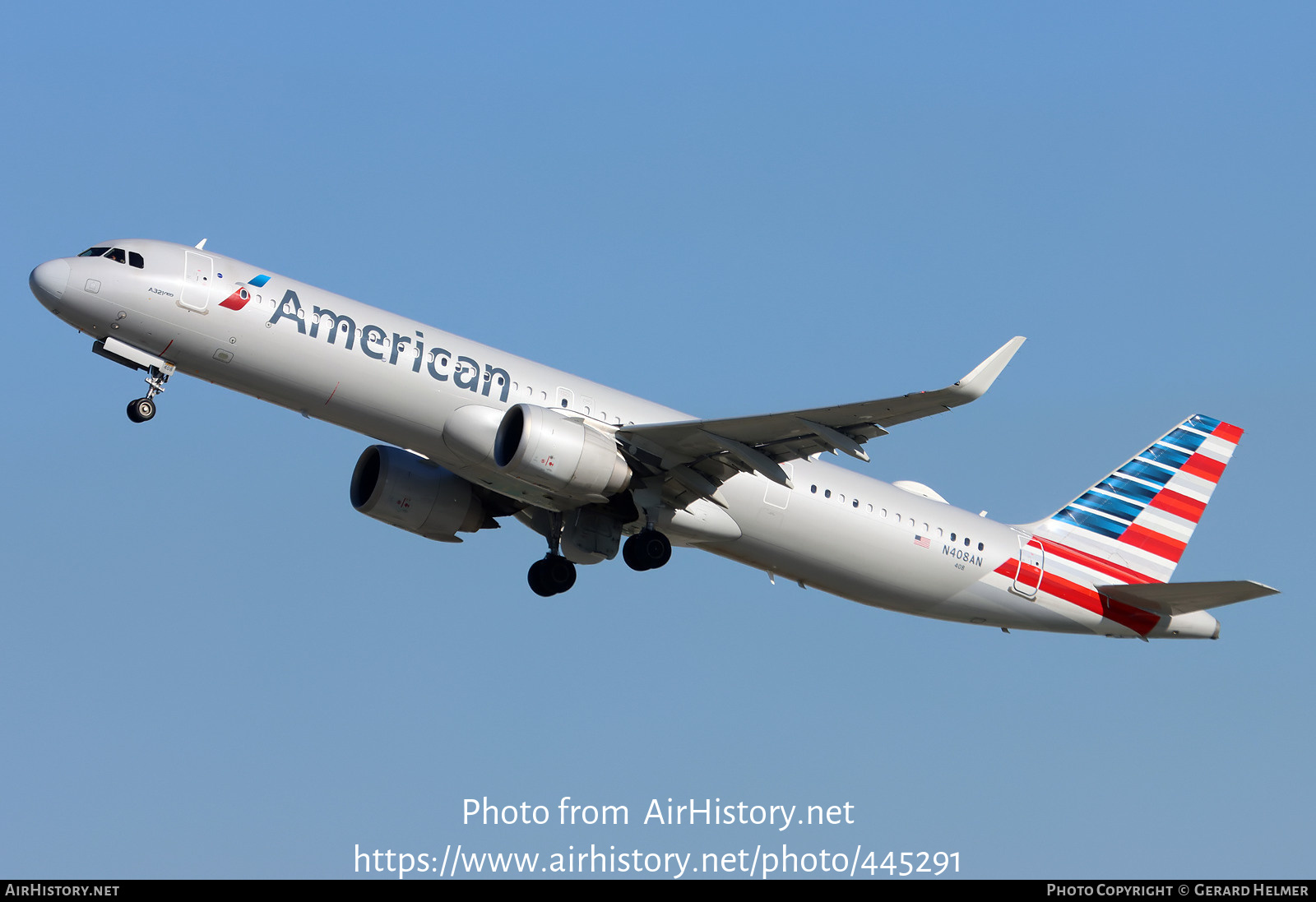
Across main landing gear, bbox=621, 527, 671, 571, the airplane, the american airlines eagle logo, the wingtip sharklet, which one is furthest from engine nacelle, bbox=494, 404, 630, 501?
the wingtip sharklet

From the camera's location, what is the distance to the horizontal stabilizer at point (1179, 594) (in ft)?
111

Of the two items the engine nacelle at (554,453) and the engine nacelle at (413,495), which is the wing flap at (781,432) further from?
the engine nacelle at (413,495)

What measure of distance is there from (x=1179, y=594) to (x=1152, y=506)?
467 centimetres

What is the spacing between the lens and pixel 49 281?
2917 centimetres

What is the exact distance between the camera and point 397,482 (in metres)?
35.2

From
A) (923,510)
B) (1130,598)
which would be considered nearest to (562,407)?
(923,510)

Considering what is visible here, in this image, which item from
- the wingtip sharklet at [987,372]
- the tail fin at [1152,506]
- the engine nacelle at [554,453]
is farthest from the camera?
the tail fin at [1152,506]

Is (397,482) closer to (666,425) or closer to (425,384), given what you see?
(425,384)

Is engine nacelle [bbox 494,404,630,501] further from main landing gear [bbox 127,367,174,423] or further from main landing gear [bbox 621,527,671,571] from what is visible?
main landing gear [bbox 127,367,174,423]

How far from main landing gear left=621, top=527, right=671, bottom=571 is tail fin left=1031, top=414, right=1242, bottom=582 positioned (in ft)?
36.4

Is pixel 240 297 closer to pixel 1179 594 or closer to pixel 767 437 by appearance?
pixel 767 437

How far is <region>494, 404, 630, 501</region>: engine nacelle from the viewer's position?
29938 millimetres

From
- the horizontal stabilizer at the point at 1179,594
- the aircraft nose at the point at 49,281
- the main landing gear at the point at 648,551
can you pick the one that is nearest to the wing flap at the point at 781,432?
the main landing gear at the point at 648,551

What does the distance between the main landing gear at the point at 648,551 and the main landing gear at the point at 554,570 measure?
10.0 ft
